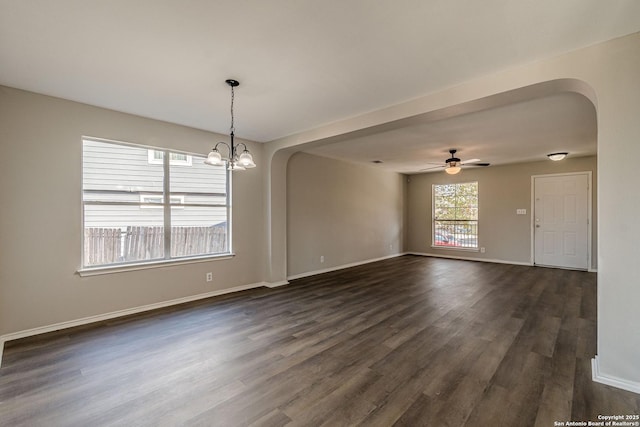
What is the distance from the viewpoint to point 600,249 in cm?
230

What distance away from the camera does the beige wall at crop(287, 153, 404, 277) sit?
5.98m

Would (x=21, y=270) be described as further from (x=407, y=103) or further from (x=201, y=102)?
(x=407, y=103)

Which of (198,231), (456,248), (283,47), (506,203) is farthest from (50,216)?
(506,203)

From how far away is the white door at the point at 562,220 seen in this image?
6.47 m

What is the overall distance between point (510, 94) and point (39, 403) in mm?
4555

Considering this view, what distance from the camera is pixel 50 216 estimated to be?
329 cm

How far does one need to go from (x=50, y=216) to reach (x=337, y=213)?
196 inches

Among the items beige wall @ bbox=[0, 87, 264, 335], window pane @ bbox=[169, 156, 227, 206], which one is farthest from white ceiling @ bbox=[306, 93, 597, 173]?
beige wall @ bbox=[0, 87, 264, 335]

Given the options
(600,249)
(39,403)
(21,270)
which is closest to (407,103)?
(600,249)

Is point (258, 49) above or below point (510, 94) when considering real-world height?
above

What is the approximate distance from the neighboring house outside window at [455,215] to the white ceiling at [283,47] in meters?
4.62

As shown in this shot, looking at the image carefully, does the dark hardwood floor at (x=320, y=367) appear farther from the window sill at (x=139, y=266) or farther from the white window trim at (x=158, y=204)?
the white window trim at (x=158, y=204)

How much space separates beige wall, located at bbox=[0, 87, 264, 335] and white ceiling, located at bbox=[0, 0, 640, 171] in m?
0.23

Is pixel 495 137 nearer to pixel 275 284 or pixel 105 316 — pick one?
pixel 275 284
